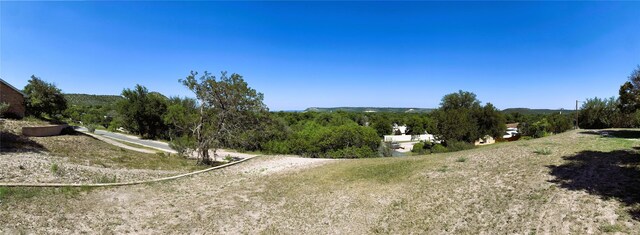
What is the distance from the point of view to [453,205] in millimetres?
9477

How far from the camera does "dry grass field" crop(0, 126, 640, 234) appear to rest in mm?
7805

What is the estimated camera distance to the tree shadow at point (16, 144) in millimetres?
16536

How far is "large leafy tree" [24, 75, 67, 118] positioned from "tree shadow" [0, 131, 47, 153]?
13.2 m

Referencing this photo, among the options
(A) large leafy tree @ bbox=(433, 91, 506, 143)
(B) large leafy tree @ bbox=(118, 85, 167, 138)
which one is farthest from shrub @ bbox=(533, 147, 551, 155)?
(B) large leafy tree @ bbox=(118, 85, 167, 138)

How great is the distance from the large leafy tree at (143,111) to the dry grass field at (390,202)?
39.8 metres

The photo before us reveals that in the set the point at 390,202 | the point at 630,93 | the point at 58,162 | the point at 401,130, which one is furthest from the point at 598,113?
the point at 401,130

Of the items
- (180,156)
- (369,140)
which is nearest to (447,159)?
(180,156)

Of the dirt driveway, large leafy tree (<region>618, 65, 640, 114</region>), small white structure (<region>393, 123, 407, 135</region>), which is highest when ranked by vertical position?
large leafy tree (<region>618, 65, 640, 114</region>)

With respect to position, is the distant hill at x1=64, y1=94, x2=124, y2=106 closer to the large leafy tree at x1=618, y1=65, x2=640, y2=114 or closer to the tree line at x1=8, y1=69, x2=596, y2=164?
the tree line at x1=8, y1=69, x2=596, y2=164

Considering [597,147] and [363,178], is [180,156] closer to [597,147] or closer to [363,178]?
[363,178]

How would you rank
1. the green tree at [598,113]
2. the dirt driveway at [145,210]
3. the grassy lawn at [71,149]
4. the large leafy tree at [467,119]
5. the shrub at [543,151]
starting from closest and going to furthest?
the dirt driveway at [145,210], the shrub at [543,151], the grassy lawn at [71,149], the green tree at [598,113], the large leafy tree at [467,119]

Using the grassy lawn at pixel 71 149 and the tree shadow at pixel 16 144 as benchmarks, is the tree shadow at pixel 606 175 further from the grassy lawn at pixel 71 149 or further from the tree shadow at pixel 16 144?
the tree shadow at pixel 16 144

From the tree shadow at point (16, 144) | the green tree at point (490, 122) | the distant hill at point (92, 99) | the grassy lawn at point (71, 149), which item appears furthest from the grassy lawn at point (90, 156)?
the distant hill at point (92, 99)

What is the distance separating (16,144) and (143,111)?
100ft
